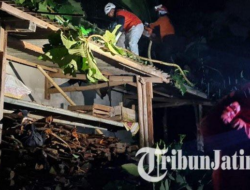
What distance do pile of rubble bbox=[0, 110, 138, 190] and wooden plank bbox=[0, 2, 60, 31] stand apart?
119 cm

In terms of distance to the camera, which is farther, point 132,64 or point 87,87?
point 87,87

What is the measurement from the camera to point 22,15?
457 centimetres

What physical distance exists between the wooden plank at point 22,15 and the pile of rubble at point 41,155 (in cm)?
119

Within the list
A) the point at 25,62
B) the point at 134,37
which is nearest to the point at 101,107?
the point at 25,62

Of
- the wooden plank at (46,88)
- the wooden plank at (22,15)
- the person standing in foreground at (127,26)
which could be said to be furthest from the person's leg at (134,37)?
the wooden plank at (22,15)

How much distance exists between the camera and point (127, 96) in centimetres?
973

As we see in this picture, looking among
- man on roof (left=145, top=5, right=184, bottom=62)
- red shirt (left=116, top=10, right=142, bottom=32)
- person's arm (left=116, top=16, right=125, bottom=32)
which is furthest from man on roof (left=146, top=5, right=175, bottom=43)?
person's arm (left=116, top=16, right=125, bottom=32)

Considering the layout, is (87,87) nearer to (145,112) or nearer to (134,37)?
(145,112)

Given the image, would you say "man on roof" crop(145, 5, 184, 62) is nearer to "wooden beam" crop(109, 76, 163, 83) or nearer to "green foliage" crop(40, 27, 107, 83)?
"wooden beam" crop(109, 76, 163, 83)

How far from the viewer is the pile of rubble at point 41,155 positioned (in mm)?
4801

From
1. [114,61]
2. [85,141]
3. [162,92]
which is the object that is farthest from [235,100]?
[85,141]

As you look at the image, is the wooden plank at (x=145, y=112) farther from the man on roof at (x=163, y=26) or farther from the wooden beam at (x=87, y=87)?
the man on roof at (x=163, y=26)

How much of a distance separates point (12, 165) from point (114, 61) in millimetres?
2347

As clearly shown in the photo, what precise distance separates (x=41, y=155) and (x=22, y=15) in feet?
5.70
